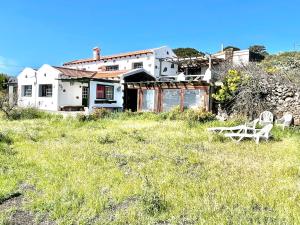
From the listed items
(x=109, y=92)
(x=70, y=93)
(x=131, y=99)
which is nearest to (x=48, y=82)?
(x=70, y=93)

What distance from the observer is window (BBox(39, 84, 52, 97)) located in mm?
29422

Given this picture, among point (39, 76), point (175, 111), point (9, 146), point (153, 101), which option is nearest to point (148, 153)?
point (9, 146)

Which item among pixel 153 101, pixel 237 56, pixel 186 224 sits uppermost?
pixel 237 56

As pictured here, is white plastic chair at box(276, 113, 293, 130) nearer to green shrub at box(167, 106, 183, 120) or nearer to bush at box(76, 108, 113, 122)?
green shrub at box(167, 106, 183, 120)

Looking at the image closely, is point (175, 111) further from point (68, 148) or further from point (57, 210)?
point (57, 210)

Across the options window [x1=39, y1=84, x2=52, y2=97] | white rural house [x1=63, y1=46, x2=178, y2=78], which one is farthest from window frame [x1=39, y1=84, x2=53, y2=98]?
white rural house [x1=63, y1=46, x2=178, y2=78]

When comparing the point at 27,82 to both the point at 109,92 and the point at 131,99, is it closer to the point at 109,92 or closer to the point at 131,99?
the point at 109,92

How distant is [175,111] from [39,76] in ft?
48.6

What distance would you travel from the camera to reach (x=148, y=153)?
9.86m

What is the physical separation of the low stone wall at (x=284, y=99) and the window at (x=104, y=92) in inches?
505

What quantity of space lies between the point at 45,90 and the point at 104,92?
6.65 metres

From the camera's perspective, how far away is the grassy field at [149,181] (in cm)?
516

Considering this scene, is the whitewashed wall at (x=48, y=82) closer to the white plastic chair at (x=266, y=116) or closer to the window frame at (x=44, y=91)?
the window frame at (x=44, y=91)

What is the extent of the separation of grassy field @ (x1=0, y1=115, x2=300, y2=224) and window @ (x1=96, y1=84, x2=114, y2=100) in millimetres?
14231
